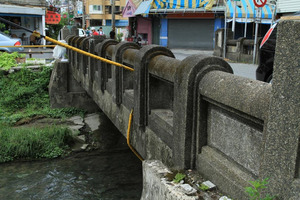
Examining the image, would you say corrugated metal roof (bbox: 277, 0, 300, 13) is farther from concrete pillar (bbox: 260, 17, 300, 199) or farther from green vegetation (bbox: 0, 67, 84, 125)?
concrete pillar (bbox: 260, 17, 300, 199)

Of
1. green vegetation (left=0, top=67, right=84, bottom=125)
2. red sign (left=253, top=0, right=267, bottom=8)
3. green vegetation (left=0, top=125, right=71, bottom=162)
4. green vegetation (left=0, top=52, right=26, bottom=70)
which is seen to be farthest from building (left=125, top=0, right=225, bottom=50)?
green vegetation (left=0, top=125, right=71, bottom=162)

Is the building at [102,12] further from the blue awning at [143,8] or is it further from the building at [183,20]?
the blue awning at [143,8]

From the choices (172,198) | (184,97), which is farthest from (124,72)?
(172,198)

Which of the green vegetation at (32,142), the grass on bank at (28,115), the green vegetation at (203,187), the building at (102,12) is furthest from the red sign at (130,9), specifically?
the green vegetation at (203,187)

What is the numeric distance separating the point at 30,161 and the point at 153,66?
654 cm

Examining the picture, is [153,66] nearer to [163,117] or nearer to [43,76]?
[163,117]

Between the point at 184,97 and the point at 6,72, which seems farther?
the point at 6,72

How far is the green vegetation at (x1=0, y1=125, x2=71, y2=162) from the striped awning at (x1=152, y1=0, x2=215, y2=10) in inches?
696

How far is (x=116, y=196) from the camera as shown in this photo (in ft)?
26.7

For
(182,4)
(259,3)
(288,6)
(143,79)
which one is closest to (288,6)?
(288,6)

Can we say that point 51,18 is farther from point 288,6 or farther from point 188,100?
point 188,100

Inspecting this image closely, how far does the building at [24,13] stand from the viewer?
3177 centimetres

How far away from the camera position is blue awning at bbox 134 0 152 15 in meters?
27.4

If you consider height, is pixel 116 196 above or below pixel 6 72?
below
